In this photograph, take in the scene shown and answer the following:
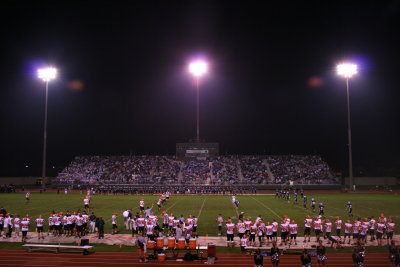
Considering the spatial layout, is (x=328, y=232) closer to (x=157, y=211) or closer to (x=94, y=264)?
(x=94, y=264)

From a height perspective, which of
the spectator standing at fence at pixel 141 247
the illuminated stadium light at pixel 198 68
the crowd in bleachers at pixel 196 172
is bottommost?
the spectator standing at fence at pixel 141 247

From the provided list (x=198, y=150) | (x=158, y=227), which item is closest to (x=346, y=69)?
(x=198, y=150)

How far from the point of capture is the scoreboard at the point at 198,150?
67875 mm

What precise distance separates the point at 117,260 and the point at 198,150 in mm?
52750

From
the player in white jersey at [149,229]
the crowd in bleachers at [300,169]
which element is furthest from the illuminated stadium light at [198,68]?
the player in white jersey at [149,229]

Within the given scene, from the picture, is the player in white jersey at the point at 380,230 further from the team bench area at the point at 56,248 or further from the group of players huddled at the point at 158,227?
the team bench area at the point at 56,248

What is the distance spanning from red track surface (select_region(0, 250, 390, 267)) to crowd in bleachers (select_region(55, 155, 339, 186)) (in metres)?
43.6

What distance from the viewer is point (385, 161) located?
79188 millimetres

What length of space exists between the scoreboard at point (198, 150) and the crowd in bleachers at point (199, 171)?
43.7 inches

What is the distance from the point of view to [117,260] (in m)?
15.3

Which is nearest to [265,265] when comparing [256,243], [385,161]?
[256,243]

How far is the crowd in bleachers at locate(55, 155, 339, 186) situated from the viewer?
61500 mm

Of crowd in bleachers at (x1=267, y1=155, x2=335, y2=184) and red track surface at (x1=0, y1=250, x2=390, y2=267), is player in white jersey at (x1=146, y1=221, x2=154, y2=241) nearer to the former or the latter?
red track surface at (x1=0, y1=250, x2=390, y2=267)

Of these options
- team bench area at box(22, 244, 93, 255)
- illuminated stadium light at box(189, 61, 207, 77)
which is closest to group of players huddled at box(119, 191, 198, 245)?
team bench area at box(22, 244, 93, 255)
